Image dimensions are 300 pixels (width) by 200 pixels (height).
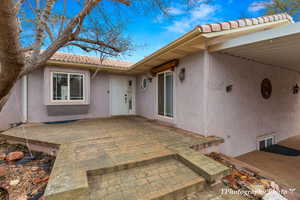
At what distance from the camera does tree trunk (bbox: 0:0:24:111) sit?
1.51m

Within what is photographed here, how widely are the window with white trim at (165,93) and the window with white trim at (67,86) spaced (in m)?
3.75

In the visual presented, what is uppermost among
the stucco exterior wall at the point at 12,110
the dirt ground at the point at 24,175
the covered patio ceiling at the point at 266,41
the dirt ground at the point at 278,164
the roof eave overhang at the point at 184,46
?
the roof eave overhang at the point at 184,46

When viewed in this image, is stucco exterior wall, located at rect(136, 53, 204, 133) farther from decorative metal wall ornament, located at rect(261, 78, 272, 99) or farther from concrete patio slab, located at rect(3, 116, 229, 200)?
decorative metal wall ornament, located at rect(261, 78, 272, 99)

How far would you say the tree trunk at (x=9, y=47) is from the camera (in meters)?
1.51

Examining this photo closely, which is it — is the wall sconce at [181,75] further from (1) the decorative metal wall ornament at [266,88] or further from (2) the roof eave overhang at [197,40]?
(1) the decorative metal wall ornament at [266,88]

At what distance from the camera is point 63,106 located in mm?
6043

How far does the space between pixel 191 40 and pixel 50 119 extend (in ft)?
22.0

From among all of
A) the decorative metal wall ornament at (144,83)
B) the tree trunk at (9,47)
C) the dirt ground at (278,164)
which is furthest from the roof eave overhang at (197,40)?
the dirt ground at (278,164)

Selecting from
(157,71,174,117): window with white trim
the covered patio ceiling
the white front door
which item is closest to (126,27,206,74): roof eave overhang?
the covered patio ceiling

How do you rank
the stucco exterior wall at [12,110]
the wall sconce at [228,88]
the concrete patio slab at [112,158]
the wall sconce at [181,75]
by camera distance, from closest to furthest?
the concrete patio slab at [112,158] → the wall sconce at [228,88] → the wall sconce at [181,75] → the stucco exterior wall at [12,110]

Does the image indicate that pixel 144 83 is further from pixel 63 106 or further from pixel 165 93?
pixel 63 106

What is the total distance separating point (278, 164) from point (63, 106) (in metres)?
8.18

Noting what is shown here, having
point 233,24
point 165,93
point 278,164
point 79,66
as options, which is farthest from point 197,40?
point 79,66

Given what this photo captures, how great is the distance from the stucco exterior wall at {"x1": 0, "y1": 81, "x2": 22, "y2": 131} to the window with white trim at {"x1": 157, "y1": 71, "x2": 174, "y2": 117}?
19.6 ft
